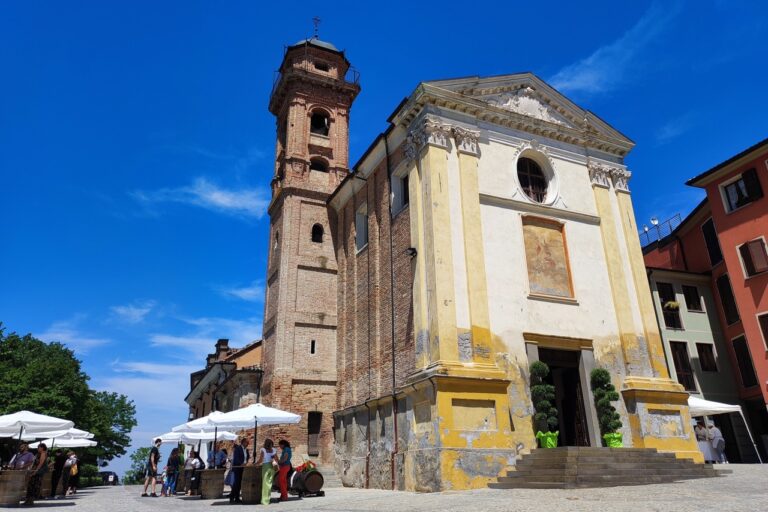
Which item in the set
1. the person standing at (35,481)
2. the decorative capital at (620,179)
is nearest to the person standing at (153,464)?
the person standing at (35,481)

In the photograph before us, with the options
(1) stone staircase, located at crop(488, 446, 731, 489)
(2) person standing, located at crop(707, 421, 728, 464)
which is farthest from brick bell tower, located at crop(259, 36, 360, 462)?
(2) person standing, located at crop(707, 421, 728, 464)

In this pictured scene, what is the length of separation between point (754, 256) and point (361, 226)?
16.0 metres

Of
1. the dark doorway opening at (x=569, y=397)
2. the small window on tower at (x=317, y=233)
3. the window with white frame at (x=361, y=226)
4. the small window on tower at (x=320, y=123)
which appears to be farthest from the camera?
the small window on tower at (x=320, y=123)

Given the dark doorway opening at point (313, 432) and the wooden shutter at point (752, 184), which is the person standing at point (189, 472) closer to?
the dark doorway opening at point (313, 432)

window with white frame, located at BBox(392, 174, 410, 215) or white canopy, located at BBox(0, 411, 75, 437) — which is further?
window with white frame, located at BBox(392, 174, 410, 215)

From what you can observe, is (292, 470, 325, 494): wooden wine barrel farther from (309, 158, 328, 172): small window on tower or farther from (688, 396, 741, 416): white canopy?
(309, 158, 328, 172): small window on tower

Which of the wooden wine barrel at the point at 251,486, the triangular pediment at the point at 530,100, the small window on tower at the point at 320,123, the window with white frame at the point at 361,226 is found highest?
the small window on tower at the point at 320,123

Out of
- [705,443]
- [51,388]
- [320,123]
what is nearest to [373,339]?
[705,443]

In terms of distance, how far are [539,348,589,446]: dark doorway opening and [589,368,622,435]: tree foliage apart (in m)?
0.50

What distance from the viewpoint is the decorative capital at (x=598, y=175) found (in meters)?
20.3

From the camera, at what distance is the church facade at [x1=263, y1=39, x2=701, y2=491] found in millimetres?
14930

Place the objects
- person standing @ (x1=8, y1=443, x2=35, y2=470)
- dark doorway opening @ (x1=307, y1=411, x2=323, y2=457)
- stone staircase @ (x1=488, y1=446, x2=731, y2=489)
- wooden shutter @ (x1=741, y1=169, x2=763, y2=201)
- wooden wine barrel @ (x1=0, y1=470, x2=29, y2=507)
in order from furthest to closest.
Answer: wooden shutter @ (x1=741, y1=169, x2=763, y2=201)
dark doorway opening @ (x1=307, y1=411, x2=323, y2=457)
person standing @ (x1=8, y1=443, x2=35, y2=470)
stone staircase @ (x1=488, y1=446, x2=731, y2=489)
wooden wine barrel @ (x1=0, y1=470, x2=29, y2=507)

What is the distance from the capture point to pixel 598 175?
803 inches

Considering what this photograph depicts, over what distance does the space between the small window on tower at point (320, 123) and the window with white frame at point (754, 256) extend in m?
19.1
